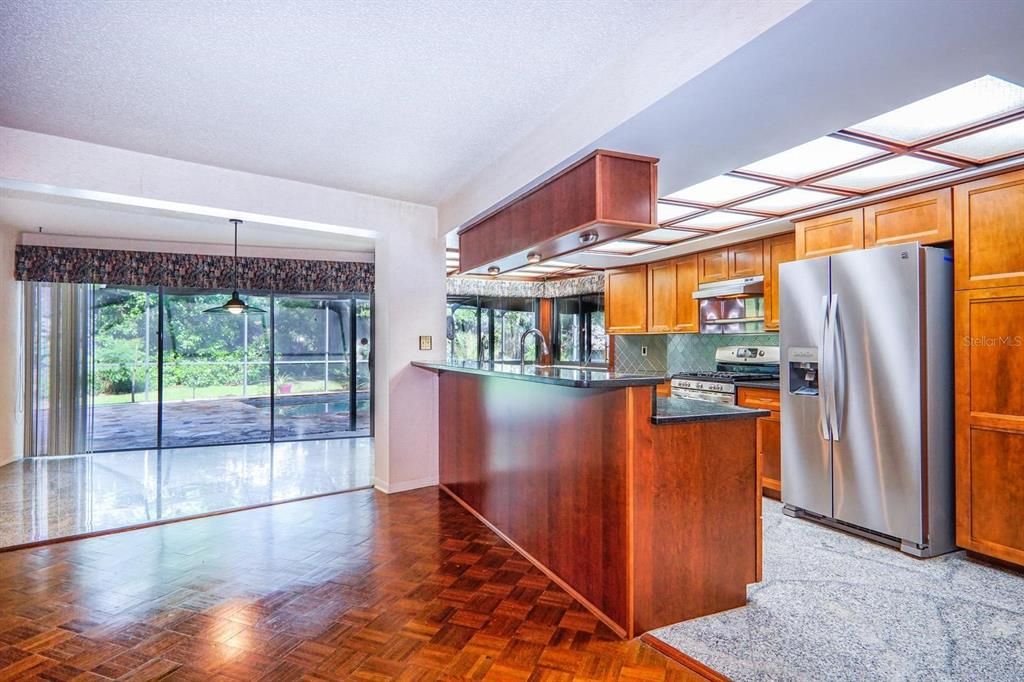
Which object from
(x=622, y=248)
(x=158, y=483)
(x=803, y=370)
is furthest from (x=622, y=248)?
(x=158, y=483)

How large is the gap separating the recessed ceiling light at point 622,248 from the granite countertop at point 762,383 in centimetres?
153

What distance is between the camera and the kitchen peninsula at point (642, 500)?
214 cm

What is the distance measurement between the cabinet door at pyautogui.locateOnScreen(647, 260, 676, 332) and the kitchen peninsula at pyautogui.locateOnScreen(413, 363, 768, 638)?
9.48 ft

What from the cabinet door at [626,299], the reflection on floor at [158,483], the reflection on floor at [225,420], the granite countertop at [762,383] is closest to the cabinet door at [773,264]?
the granite countertop at [762,383]

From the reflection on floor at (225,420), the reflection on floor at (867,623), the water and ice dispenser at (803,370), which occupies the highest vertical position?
the water and ice dispenser at (803,370)

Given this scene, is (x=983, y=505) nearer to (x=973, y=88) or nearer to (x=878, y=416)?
(x=878, y=416)

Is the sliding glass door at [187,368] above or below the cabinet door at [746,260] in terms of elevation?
below

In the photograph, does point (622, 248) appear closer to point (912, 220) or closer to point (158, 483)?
point (912, 220)

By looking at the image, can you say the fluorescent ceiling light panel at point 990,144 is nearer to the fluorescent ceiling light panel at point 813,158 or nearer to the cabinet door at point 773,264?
the fluorescent ceiling light panel at point 813,158

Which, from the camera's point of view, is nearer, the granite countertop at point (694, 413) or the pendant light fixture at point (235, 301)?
the granite countertop at point (694, 413)

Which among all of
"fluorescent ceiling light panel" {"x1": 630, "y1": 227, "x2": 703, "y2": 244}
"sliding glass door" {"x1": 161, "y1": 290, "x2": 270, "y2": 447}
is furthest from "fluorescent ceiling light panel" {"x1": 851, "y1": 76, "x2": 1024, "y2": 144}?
"sliding glass door" {"x1": 161, "y1": 290, "x2": 270, "y2": 447}

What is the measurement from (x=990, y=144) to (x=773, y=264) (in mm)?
1904

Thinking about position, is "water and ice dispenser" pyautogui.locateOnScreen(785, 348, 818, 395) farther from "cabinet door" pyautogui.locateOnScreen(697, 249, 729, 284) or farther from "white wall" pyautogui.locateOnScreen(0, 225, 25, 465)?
"white wall" pyautogui.locateOnScreen(0, 225, 25, 465)

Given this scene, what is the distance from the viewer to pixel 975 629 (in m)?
2.19
